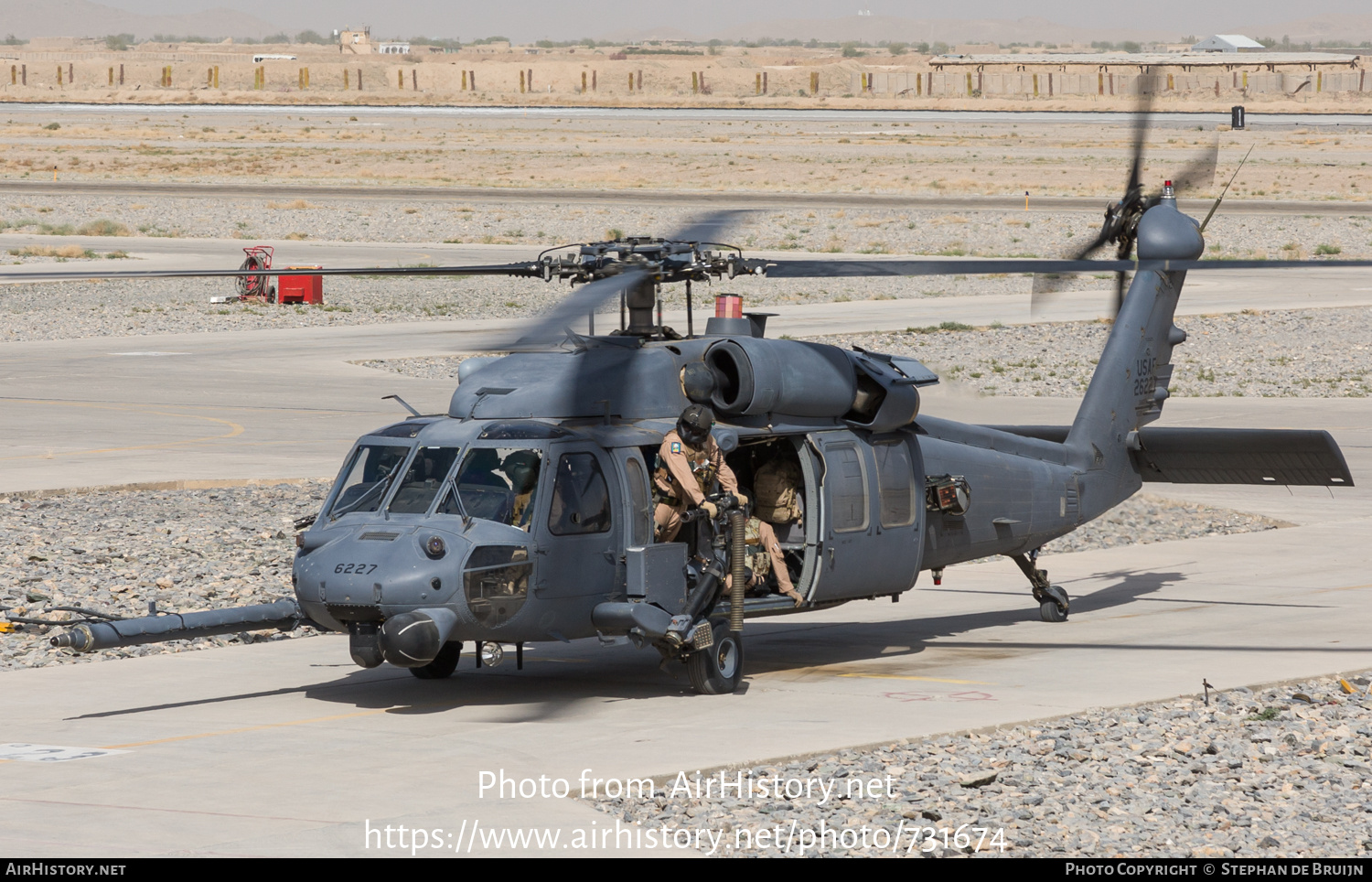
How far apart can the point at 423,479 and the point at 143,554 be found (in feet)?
21.9

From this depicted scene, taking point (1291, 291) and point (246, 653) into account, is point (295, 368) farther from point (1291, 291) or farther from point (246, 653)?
point (1291, 291)

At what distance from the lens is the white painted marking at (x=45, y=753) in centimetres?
1053

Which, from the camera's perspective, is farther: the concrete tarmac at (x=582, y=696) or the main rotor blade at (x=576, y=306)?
the main rotor blade at (x=576, y=306)

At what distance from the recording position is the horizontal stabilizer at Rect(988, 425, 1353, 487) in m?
15.2

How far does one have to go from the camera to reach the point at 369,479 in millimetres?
12133

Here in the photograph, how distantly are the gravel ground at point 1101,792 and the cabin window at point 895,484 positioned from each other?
2.56 m

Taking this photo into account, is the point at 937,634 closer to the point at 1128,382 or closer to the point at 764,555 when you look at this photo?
the point at 764,555

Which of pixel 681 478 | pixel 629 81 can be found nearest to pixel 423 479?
pixel 681 478

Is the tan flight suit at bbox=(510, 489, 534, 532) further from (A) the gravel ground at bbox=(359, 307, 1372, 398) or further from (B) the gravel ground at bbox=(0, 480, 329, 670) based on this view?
(A) the gravel ground at bbox=(359, 307, 1372, 398)

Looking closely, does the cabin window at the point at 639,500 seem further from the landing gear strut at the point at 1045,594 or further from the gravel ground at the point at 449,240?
the gravel ground at the point at 449,240

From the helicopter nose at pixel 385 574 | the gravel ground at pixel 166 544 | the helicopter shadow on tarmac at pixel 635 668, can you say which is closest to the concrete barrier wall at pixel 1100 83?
the gravel ground at pixel 166 544

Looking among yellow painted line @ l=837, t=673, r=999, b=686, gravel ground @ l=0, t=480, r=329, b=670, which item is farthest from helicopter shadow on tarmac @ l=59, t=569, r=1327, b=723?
gravel ground @ l=0, t=480, r=329, b=670

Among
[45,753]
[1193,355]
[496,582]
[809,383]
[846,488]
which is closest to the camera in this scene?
[45,753]

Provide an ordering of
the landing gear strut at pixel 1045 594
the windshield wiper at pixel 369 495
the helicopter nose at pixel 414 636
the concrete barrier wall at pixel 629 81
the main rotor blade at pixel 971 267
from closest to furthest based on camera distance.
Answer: the main rotor blade at pixel 971 267
the helicopter nose at pixel 414 636
the windshield wiper at pixel 369 495
the landing gear strut at pixel 1045 594
the concrete barrier wall at pixel 629 81
